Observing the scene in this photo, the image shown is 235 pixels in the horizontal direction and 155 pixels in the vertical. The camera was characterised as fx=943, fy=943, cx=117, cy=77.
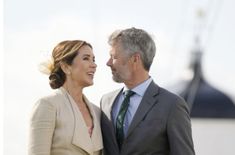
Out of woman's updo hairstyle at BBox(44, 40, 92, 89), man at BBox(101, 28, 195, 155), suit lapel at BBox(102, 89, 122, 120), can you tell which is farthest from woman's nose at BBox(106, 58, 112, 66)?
woman's updo hairstyle at BBox(44, 40, 92, 89)

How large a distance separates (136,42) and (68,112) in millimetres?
578

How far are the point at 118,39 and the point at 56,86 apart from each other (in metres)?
0.46

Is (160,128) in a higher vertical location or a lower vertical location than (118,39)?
lower

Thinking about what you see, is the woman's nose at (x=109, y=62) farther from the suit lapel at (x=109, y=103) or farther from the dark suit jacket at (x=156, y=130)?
the dark suit jacket at (x=156, y=130)

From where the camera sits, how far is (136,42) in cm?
495

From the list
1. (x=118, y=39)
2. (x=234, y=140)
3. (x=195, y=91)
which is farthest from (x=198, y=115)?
(x=118, y=39)

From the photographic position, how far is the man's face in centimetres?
494

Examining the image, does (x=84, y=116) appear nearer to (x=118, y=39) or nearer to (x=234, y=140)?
(x=118, y=39)

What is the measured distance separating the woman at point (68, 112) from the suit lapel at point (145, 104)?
0.61 feet

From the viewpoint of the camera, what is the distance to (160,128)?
4.72 meters

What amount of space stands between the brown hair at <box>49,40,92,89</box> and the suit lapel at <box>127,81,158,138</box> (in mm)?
421

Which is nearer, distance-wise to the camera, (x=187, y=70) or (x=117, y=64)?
(x=117, y=64)

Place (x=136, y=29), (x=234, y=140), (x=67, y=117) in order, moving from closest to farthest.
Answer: (x=67, y=117), (x=136, y=29), (x=234, y=140)

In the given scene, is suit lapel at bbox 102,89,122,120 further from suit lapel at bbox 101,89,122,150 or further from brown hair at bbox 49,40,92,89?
brown hair at bbox 49,40,92,89
